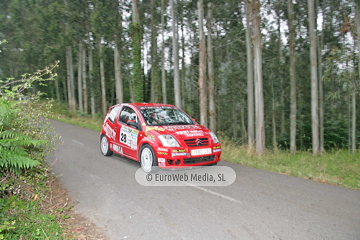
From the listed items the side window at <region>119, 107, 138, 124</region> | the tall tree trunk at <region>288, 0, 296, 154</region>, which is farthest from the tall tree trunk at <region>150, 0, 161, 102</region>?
the side window at <region>119, 107, 138, 124</region>

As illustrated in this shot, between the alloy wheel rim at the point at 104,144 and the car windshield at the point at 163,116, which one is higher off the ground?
the car windshield at the point at 163,116

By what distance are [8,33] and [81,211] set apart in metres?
35.6

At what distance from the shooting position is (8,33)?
32562 mm

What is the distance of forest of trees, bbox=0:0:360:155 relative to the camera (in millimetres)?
Answer: 18312

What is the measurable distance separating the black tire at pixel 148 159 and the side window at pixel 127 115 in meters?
0.96

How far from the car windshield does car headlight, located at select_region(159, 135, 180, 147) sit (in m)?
0.81

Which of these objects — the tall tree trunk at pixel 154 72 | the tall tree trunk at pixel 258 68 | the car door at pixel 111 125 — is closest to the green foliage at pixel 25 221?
the car door at pixel 111 125

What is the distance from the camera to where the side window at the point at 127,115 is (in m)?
7.71

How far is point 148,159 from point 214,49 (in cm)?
2186

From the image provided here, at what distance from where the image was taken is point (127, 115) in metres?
8.12

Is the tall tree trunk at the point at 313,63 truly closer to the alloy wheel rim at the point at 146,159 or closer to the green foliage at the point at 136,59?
the green foliage at the point at 136,59

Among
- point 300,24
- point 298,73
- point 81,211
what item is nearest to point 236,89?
point 298,73

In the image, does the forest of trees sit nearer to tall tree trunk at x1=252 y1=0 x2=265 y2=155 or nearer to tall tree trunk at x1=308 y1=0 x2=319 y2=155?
tall tree trunk at x1=308 y1=0 x2=319 y2=155

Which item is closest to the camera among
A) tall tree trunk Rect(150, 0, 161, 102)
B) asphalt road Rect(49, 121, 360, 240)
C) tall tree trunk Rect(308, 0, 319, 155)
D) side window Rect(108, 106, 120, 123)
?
asphalt road Rect(49, 121, 360, 240)
